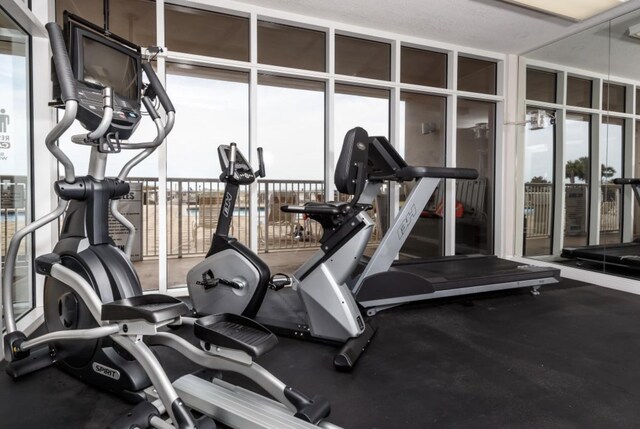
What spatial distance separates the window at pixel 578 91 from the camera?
4719mm

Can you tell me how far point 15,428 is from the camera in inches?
63.2

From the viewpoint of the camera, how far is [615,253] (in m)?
4.30

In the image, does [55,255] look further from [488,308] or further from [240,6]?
[488,308]

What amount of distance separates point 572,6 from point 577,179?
205 cm

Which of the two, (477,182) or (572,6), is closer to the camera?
(572,6)

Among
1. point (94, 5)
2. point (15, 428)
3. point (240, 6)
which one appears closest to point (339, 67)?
point (240, 6)

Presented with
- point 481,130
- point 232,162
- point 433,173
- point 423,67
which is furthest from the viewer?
point 481,130

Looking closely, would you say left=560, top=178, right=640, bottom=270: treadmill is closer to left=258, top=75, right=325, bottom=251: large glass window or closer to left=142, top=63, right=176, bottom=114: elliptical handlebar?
left=258, top=75, right=325, bottom=251: large glass window

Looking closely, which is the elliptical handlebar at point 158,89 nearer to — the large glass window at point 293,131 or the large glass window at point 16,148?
the large glass window at point 16,148

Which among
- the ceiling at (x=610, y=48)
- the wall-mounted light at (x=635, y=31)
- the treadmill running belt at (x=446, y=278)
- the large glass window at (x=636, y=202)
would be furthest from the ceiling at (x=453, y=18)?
the treadmill running belt at (x=446, y=278)

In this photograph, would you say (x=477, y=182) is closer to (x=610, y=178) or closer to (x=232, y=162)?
(x=610, y=178)

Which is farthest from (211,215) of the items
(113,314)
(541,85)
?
(541,85)

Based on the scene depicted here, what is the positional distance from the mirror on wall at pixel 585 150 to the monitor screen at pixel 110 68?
181 inches

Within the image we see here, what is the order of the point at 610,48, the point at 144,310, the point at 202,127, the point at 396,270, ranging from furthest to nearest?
1. the point at 610,48
2. the point at 202,127
3. the point at 396,270
4. the point at 144,310
